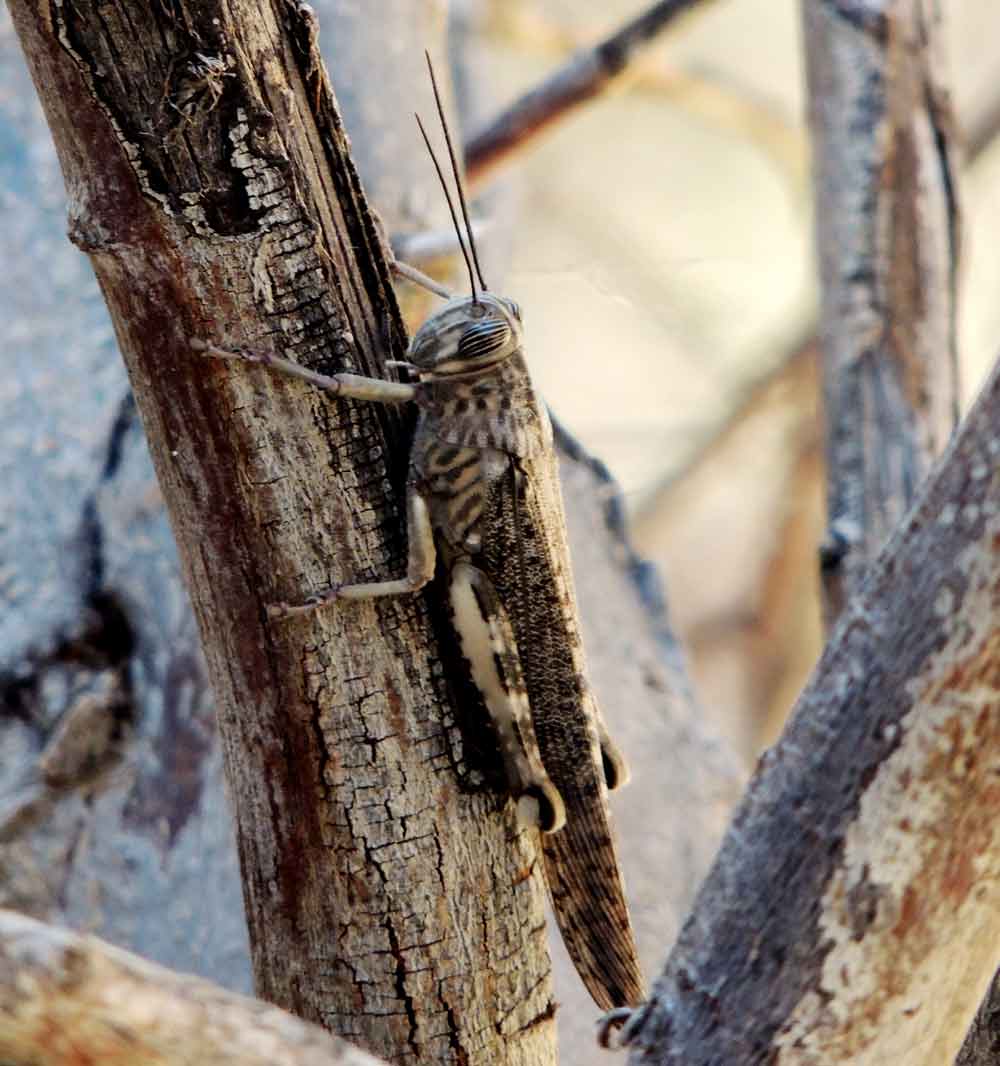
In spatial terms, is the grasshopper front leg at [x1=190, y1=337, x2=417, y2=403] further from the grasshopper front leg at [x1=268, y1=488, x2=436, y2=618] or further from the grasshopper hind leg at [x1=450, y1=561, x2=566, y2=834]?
the grasshopper hind leg at [x1=450, y1=561, x2=566, y2=834]

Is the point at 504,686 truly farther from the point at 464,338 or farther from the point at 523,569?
the point at 464,338

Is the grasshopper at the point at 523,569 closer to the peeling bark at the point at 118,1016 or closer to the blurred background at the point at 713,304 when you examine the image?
the peeling bark at the point at 118,1016

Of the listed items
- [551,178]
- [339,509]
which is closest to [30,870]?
[339,509]

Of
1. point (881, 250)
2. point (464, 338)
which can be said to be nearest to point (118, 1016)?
point (464, 338)

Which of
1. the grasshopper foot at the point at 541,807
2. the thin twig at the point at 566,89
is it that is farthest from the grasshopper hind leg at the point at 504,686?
the thin twig at the point at 566,89

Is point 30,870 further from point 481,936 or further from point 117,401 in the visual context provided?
point 481,936
